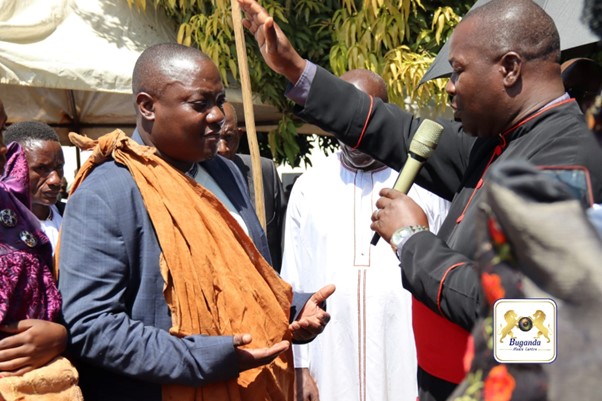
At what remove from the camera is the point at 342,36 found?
7.21 metres

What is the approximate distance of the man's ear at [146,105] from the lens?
3244 millimetres

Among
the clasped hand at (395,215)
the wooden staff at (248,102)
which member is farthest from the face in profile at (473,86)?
the wooden staff at (248,102)

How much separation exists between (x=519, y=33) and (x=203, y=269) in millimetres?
1305

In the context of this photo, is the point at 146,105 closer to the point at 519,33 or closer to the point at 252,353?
the point at 252,353

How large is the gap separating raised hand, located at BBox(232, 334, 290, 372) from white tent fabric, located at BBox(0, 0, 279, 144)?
13.8ft

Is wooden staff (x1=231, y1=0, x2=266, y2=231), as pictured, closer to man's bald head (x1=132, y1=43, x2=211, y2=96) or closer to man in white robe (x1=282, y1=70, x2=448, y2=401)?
man in white robe (x1=282, y1=70, x2=448, y2=401)

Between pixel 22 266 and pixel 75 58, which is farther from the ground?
pixel 22 266

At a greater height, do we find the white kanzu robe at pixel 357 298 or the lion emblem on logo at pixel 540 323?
the lion emblem on logo at pixel 540 323

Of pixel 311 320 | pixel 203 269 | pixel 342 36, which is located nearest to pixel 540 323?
pixel 203 269

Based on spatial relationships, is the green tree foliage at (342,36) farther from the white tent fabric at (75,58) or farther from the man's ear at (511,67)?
the man's ear at (511,67)

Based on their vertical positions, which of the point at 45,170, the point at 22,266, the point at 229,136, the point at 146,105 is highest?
the point at 146,105

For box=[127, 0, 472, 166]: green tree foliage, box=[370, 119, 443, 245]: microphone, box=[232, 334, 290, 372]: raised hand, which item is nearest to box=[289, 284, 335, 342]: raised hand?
box=[232, 334, 290, 372]: raised hand

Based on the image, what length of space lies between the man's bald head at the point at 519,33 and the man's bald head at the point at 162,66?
105 centimetres

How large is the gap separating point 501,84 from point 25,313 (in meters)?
1.71
